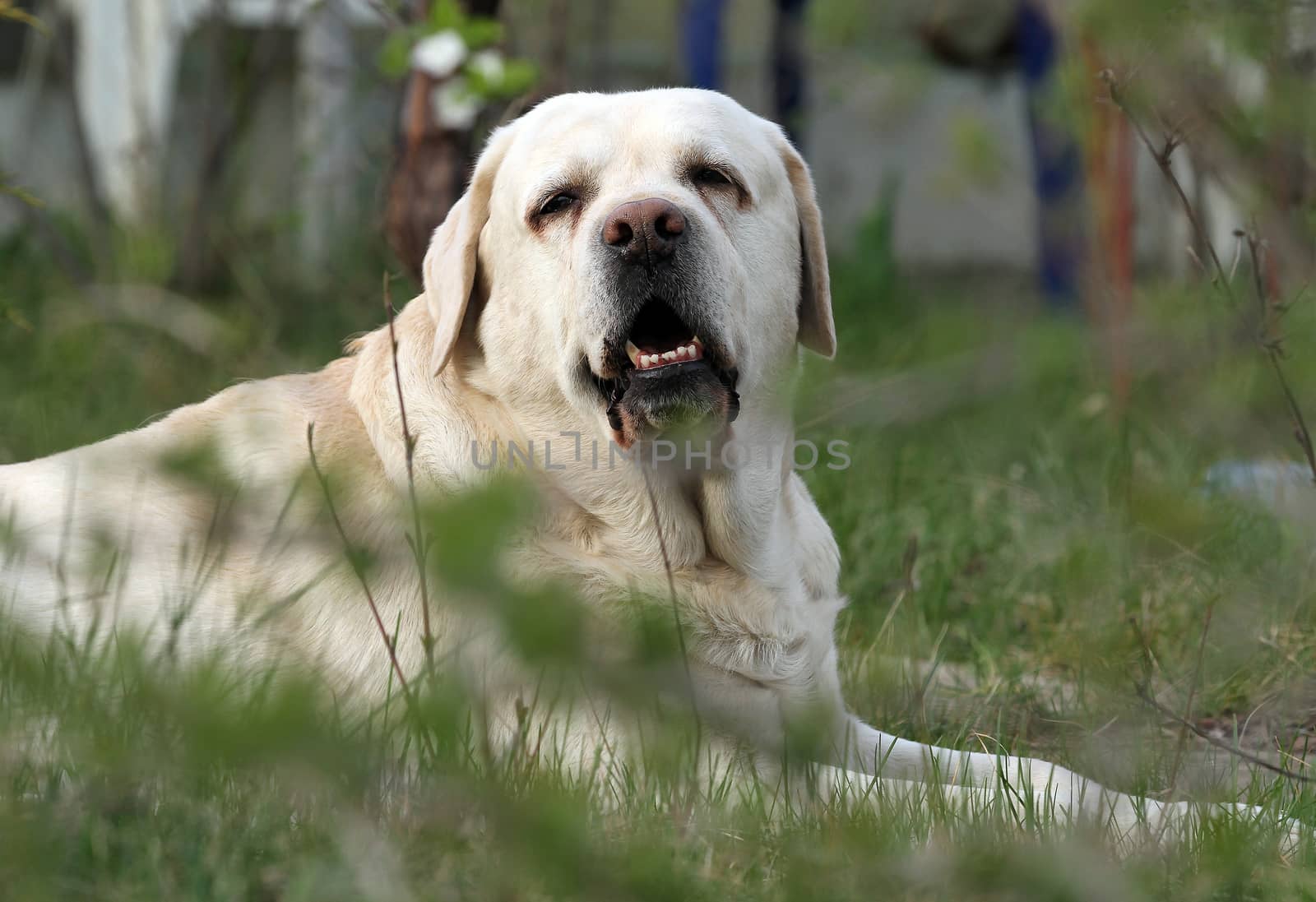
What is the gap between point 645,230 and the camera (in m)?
2.63

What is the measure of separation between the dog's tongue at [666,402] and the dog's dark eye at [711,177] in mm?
405

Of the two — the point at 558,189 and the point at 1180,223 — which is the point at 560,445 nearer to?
the point at 558,189

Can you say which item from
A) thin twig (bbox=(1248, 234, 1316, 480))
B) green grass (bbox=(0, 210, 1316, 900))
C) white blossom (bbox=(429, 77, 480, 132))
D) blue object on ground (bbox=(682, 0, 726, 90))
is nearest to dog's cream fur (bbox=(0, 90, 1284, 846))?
green grass (bbox=(0, 210, 1316, 900))

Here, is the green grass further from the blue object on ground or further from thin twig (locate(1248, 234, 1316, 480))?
the blue object on ground

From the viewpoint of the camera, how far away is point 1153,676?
3.15 m

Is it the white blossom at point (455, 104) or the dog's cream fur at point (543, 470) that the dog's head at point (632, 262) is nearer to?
the dog's cream fur at point (543, 470)

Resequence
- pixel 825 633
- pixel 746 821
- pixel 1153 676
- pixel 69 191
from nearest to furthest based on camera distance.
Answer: pixel 746 821 → pixel 825 633 → pixel 1153 676 → pixel 69 191

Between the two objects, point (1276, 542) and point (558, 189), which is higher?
point (558, 189)

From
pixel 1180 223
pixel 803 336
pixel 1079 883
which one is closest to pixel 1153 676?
pixel 803 336

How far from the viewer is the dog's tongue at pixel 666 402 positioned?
2.70m

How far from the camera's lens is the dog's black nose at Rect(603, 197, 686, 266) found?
263 centimetres

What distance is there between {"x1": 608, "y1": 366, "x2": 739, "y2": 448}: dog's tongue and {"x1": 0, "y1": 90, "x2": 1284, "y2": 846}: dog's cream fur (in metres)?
0.07

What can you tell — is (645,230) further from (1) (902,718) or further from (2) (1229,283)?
(1) (902,718)

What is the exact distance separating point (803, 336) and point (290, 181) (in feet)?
19.9
